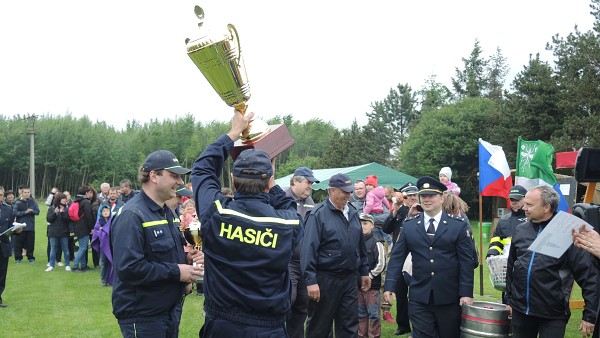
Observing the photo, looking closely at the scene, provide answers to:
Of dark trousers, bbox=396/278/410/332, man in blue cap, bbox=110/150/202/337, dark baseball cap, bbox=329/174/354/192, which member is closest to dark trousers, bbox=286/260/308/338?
dark baseball cap, bbox=329/174/354/192

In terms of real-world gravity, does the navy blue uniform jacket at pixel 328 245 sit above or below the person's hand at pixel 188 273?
below

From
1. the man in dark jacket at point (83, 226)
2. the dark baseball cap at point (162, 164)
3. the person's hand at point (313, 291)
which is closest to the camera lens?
the dark baseball cap at point (162, 164)

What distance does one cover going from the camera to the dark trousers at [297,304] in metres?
6.12

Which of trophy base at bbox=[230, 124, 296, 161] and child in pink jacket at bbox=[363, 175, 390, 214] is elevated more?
trophy base at bbox=[230, 124, 296, 161]

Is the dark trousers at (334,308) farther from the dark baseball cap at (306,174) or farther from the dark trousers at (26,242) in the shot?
the dark trousers at (26,242)

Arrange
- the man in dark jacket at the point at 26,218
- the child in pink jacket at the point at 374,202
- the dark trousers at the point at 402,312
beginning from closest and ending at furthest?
the dark trousers at the point at 402,312 → the child in pink jacket at the point at 374,202 → the man in dark jacket at the point at 26,218

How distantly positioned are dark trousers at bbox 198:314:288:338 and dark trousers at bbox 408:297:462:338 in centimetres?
249

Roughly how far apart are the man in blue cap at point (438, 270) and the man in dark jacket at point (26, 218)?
11.8 meters

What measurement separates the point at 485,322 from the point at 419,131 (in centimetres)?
4172

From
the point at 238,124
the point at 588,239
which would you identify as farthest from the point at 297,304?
the point at 588,239

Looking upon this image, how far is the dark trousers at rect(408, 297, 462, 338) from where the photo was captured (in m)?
5.50

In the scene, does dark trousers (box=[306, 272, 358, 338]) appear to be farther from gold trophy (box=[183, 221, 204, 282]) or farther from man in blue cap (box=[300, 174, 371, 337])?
gold trophy (box=[183, 221, 204, 282])

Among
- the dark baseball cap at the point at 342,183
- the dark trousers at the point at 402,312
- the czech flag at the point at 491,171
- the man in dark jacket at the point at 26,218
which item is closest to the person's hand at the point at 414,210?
the dark trousers at the point at 402,312

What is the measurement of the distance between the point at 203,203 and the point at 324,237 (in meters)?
2.89
